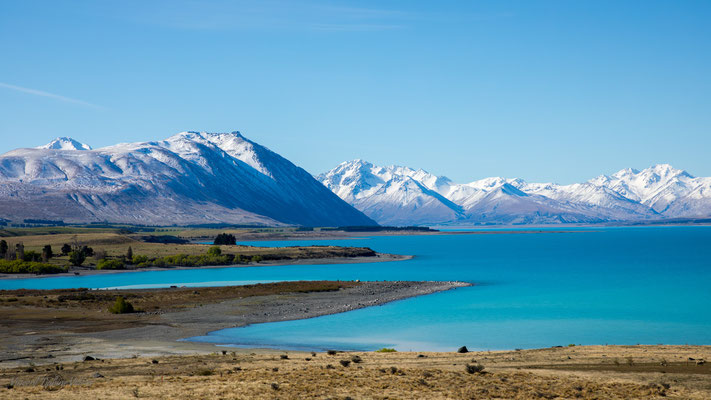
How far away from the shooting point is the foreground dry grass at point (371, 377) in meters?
28.0

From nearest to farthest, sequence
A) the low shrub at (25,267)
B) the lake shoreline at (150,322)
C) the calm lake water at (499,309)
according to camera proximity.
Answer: the lake shoreline at (150,322) < the calm lake water at (499,309) < the low shrub at (25,267)

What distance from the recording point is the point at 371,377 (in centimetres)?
3136

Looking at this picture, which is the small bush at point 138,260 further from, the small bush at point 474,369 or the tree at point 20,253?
the small bush at point 474,369

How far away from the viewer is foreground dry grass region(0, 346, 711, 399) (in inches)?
1102

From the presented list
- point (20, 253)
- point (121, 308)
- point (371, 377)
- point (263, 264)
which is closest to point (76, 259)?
point (20, 253)

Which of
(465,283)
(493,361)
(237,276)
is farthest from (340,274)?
(493,361)

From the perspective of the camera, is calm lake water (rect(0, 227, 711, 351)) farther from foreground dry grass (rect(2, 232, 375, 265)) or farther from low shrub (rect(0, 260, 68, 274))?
foreground dry grass (rect(2, 232, 375, 265))

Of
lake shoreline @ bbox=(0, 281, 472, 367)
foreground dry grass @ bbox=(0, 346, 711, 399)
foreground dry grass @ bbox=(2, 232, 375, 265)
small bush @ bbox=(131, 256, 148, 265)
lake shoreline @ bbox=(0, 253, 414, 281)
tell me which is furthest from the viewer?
foreground dry grass @ bbox=(2, 232, 375, 265)

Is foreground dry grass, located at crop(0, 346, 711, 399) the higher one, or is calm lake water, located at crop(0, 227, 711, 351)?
foreground dry grass, located at crop(0, 346, 711, 399)

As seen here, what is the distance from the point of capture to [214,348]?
4494 centimetres

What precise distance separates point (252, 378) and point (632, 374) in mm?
16693

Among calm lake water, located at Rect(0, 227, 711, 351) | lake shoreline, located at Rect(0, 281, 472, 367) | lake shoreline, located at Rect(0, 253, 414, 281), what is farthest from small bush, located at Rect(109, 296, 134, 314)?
lake shoreline, located at Rect(0, 253, 414, 281)

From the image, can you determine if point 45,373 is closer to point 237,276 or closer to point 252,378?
point 252,378

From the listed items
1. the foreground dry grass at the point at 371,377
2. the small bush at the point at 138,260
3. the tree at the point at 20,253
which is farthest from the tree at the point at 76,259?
the foreground dry grass at the point at 371,377
